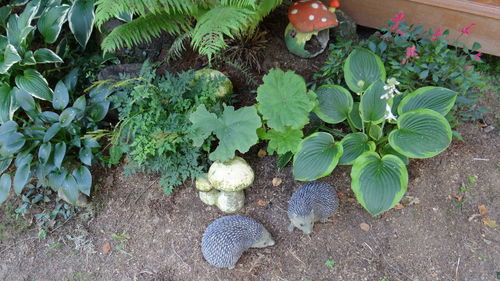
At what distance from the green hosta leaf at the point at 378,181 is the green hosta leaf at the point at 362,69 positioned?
524 millimetres

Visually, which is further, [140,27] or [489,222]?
[140,27]

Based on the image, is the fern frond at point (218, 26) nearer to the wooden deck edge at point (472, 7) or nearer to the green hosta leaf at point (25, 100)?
the green hosta leaf at point (25, 100)

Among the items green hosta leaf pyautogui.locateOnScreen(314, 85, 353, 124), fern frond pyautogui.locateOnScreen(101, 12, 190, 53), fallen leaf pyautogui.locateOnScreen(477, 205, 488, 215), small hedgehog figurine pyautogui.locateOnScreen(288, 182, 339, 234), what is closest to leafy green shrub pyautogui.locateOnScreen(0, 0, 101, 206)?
fern frond pyautogui.locateOnScreen(101, 12, 190, 53)

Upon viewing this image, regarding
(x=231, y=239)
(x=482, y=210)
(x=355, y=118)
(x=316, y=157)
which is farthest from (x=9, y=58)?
(x=482, y=210)

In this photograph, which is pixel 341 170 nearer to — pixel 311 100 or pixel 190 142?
pixel 311 100

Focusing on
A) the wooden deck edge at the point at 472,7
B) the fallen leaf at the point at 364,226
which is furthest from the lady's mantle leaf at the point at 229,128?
the wooden deck edge at the point at 472,7

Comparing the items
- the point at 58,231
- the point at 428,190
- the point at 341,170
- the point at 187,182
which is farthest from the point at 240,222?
the point at 58,231

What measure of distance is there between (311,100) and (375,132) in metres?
0.44

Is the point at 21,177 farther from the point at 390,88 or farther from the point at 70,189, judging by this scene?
the point at 390,88

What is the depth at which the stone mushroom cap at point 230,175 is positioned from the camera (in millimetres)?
2445

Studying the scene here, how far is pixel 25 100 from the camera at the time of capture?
2.84 metres

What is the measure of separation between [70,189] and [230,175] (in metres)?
1.16

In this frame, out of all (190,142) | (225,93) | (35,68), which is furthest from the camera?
(35,68)

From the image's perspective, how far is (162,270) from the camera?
2.55 m
